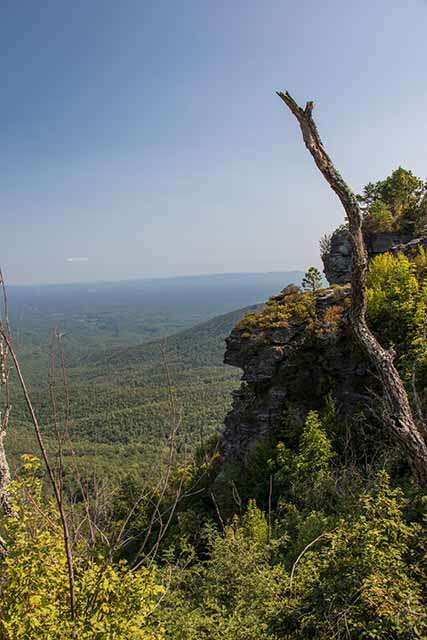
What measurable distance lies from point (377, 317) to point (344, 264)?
1001 cm

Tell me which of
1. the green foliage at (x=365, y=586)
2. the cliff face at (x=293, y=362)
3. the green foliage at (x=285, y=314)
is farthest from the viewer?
the green foliage at (x=285, y=314)

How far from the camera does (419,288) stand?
13.6m

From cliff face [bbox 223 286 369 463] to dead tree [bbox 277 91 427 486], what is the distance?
9.00 m

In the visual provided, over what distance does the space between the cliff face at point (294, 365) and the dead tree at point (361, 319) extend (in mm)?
8999

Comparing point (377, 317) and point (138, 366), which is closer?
point (377, 317)

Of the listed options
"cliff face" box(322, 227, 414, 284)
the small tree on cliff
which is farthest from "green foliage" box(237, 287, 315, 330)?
"cliff face" box(322, 227, 414, 284)

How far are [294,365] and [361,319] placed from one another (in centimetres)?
1006

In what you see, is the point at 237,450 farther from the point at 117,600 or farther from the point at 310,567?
the point at 117,600

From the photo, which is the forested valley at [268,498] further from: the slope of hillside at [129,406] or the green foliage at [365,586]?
the slope of hillside at [129,406]

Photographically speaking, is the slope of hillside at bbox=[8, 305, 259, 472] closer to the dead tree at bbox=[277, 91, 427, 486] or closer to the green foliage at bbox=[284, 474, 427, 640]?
the dead tree at bbox=[277, 91, 427, 486]

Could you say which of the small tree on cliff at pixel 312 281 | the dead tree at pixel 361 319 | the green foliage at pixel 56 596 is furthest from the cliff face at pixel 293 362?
the green foliage at pixel 56 596

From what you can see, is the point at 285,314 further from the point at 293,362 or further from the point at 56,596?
the point at 56,596

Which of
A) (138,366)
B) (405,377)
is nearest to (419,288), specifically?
(405,377)

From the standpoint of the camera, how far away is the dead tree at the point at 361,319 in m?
5.12
